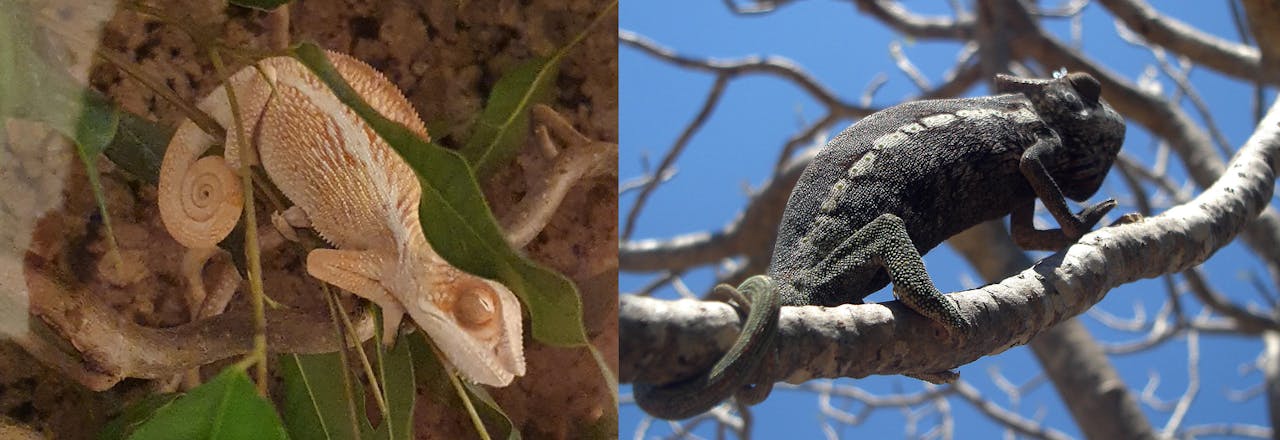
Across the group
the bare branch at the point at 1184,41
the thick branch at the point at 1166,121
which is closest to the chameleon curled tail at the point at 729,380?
the thick branch at the point at 1166,121

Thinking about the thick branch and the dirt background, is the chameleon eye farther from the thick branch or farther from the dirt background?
the thick branch

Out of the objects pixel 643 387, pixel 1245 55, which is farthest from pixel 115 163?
pixel 1245 55

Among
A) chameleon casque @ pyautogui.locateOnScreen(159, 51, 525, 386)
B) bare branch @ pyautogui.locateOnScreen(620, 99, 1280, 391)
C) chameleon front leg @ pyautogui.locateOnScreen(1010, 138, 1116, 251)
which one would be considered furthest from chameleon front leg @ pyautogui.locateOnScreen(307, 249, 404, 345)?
chameleon front leg @ pyautogui.locateOnScreen(1010, 138, 1116, 251)

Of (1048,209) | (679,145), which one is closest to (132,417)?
(1048,209)

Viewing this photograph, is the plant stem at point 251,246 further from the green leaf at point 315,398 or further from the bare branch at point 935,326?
the bare branch at point 935,326

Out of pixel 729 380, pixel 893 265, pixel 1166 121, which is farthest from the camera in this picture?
pixel 1166 121

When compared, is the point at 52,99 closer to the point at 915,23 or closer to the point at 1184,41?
the point at 1184,41
